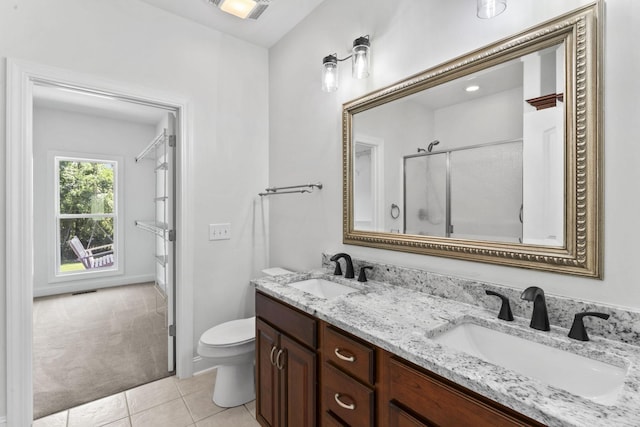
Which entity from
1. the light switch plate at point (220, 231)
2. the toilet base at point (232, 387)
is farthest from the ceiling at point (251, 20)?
the toilet base at point (232, 387)

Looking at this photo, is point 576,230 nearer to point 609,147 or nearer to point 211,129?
point 609,147

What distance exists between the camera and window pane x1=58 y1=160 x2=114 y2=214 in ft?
14.4

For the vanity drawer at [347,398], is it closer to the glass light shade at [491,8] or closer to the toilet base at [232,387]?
the toilet base at [232,387]

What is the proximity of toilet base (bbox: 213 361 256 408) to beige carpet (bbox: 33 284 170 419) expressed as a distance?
66cm

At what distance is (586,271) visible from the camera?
1017 mm

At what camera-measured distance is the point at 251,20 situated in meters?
2.29

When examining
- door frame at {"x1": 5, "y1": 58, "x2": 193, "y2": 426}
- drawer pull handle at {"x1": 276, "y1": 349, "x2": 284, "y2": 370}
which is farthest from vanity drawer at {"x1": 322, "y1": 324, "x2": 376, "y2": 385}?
door frame at {"x1": 5, "y1": 58, "x2": 193, "y2": 426}

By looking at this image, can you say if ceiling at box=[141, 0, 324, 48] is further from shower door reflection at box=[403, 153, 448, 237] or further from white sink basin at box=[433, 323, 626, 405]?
white sink basin at box=[433, 323, 626, 405]

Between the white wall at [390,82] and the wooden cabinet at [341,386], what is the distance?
1.91ft

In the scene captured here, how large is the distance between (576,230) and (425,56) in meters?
1.01

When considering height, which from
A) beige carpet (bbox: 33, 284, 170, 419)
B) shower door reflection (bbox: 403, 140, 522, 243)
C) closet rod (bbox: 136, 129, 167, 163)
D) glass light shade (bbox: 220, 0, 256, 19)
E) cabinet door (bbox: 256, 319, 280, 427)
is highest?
glass light shade (bbox: 220, 0, 256, 19)

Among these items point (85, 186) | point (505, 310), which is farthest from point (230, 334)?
point (85, 186)

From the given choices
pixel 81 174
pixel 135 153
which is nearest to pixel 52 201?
pixel 81 174

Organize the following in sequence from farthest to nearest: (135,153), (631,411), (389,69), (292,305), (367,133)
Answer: (135,153) < (367,133) < (389,69) < (292,305) < (631,411)
